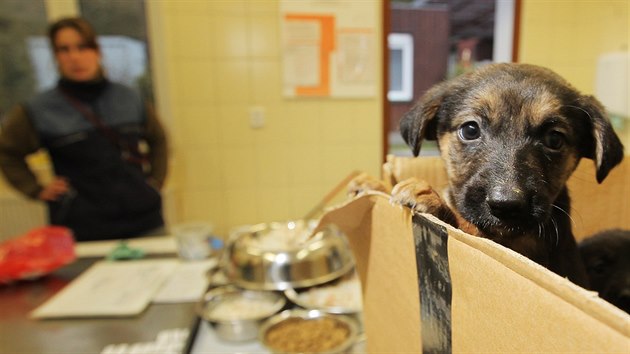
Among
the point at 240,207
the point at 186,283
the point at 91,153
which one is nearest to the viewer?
the point at 186,283

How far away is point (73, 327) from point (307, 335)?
0.68m

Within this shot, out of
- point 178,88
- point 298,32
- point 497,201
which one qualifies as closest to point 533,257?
point 497,201

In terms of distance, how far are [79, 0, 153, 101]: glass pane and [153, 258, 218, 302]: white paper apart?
183cm

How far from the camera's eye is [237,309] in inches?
50.2

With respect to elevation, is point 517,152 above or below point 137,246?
above

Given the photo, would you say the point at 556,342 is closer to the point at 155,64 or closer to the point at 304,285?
the point at 304,285

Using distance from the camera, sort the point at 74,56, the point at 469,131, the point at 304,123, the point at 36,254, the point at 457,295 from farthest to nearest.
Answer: the point at 304,123 → the point at 74,56 → the point at 36,254 → the point at 469,131 → the point at 457,295

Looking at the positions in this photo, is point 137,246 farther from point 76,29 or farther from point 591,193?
point 591,193

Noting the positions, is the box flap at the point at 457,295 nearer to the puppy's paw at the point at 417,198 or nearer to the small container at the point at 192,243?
the puppy's paw at the point at 417,198

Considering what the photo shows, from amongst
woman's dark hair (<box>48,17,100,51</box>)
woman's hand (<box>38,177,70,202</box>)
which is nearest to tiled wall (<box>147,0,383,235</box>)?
woman's dark hair (<box>48,17,100,51</box>)

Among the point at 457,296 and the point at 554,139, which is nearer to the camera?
the point at 457,296

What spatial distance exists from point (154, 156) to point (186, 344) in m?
1.54

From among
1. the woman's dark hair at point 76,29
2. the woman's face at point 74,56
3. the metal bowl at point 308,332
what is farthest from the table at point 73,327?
the woman's dark hair at point 76,29

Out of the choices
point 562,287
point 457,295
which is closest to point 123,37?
point 457,295
